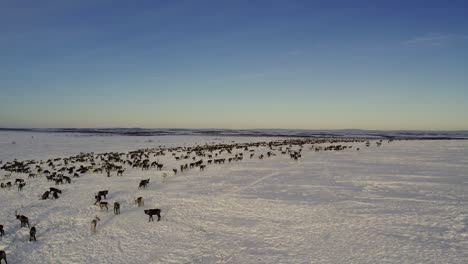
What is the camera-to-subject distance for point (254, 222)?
1248cm

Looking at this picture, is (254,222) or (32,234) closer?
(32,234)

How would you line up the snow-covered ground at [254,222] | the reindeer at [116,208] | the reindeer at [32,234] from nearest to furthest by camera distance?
the snow-covered ground at [254,222], the reindeer at [32,234], the reindeer at [116,208]

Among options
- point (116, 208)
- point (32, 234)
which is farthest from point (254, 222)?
point (32, 234)

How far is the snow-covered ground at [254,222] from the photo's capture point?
31.8 feet

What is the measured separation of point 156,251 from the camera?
10.1m

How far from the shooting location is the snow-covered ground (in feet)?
31.8

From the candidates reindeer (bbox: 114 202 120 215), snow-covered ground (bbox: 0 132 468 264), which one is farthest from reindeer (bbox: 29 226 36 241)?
reindeer (bbox: 114 202 120 215)

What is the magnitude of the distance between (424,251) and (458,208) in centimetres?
572

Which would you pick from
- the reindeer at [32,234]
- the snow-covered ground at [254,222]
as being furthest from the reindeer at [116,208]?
the reindeer at [32,234]

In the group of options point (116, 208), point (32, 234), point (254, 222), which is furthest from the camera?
point (116, 208)

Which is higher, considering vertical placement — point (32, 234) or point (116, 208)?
point (116, 208)

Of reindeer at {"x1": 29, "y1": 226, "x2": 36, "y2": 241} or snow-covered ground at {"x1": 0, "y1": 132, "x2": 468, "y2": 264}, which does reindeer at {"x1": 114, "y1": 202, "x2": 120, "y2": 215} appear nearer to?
snow-covered ground at {"x1": 0, "y1": 132, "x2": 468, "y2": 264}

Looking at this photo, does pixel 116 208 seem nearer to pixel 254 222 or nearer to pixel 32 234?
pixel 32 234

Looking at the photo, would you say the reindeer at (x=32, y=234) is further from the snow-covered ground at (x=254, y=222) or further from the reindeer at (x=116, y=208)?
the reindeer at (x=116, y=208)
